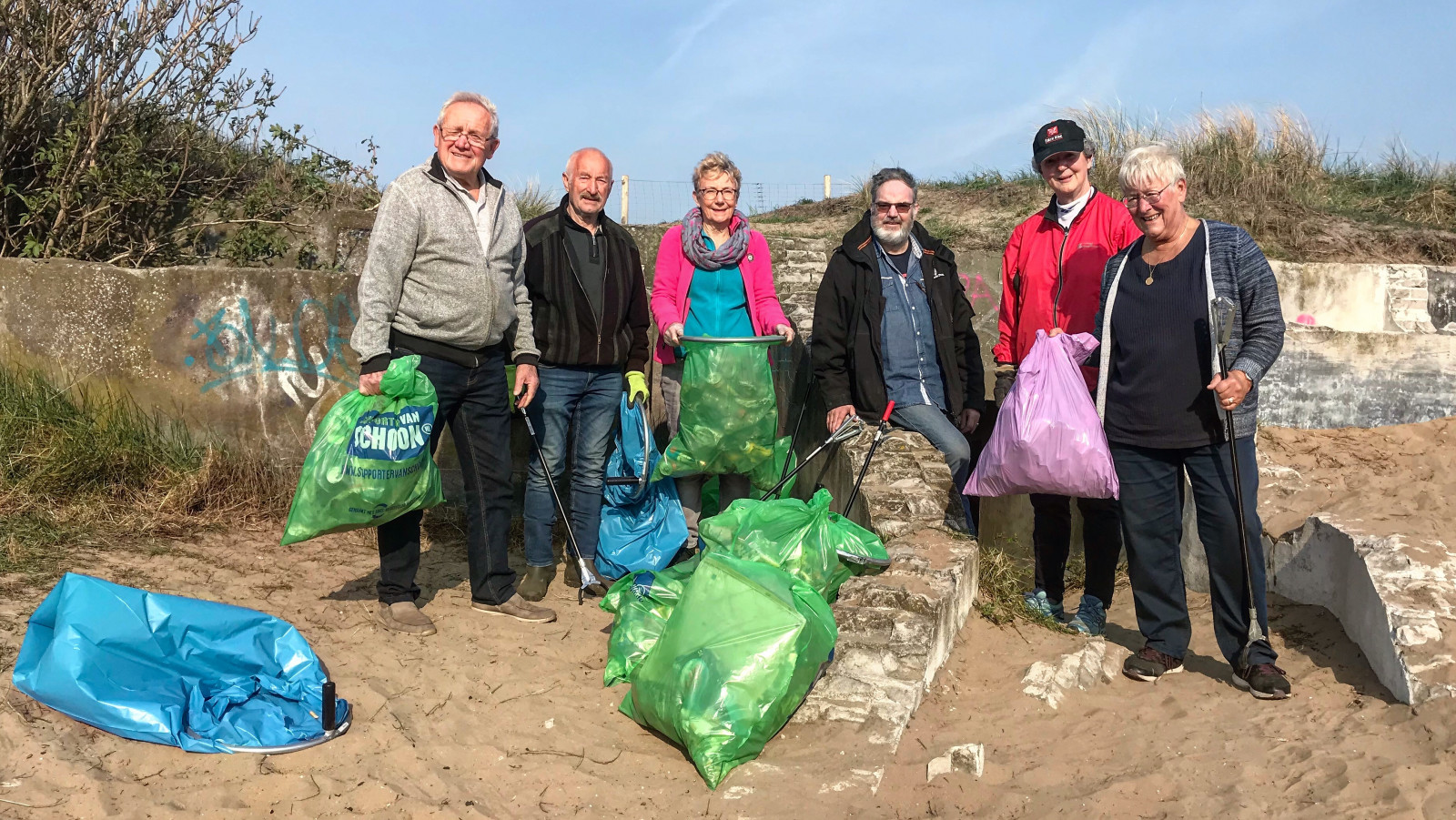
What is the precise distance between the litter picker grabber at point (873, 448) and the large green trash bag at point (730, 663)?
1.02 metres

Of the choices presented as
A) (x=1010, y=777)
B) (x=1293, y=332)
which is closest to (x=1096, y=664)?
(x=1010, y=777)

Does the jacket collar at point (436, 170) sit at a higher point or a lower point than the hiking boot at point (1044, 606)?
higher

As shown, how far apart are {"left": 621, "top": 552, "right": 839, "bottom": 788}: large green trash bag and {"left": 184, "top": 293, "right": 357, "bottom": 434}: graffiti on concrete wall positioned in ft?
10.00

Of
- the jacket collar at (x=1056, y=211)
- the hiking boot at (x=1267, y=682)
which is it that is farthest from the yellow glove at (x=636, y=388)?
the hiking boot at (x=1267, y=682)

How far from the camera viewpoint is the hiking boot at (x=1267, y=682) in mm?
3398

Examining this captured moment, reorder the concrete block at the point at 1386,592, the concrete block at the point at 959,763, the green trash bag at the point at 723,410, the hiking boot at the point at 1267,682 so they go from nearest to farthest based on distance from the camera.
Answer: the concrete block at the point at 959,763, the concrete block at the point at 1386,592, the hiking boot at the point at 1267,682, the green trash bag at the point at 723,410

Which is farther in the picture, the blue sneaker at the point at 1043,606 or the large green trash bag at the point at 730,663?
the blue sneaker at the point at 1043,606

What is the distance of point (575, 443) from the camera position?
4438mm

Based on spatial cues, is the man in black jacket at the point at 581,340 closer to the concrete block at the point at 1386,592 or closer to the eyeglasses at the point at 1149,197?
the eyeglasses at the point at 1149,197

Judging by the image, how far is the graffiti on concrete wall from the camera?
535 cm

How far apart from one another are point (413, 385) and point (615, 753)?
1.40 meters

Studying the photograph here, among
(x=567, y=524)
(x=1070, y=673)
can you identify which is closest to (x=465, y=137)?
(x=567, y=524)

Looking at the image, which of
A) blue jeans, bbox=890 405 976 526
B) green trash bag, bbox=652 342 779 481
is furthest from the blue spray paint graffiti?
blue jeans, bbox=890 405 976 526

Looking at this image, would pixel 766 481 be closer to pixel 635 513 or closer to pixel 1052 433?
pixel 635 513
